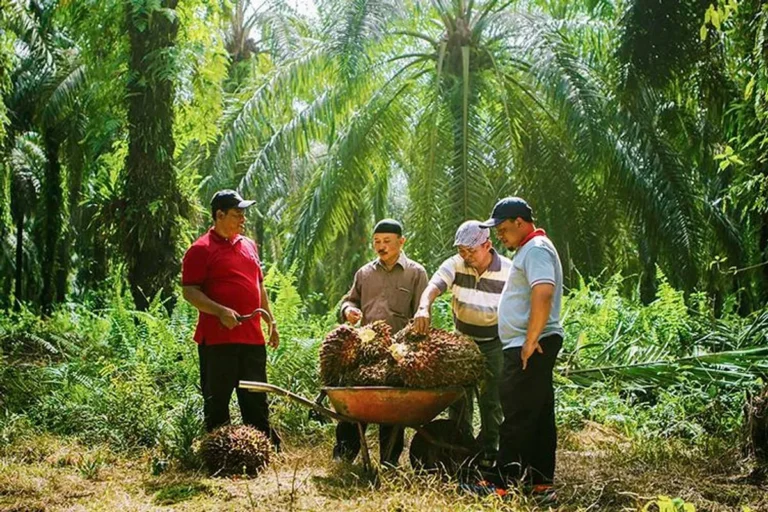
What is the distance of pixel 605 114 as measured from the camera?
13422 millimetres

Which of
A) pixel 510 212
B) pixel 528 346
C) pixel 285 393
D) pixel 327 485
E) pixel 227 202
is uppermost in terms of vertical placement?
pixel 227 202

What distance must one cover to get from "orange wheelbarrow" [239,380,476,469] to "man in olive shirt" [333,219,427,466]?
562 millimetres

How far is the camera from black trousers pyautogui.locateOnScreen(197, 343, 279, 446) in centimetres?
706

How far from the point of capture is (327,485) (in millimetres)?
6258

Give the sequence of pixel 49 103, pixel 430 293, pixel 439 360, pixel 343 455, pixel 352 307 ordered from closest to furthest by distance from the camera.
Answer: pixel 439 360, pixel 430 293, pixel 343 455, pixel 352 307, pixel 49 103

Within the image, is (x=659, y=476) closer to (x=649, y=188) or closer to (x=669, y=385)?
(x=669, y=385)

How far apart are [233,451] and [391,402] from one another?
137cm

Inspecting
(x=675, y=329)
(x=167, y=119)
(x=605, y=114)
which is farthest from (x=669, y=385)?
(x=167, y=119)

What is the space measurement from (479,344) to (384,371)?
3.06ft

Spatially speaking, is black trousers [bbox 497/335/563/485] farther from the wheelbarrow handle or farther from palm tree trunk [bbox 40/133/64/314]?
palm tree trunk [bbox 40/133/64/314]

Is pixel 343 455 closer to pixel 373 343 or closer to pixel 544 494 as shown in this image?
pixel 373 343

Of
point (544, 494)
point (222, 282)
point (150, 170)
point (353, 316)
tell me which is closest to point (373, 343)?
point (353, 316)

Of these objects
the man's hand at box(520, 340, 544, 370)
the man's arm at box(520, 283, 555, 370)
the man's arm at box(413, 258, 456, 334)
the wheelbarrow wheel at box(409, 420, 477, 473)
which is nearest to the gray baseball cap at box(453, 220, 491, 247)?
the man's arm at box(413, 258, 456, 334)

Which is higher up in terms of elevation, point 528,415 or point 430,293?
point 430,293
